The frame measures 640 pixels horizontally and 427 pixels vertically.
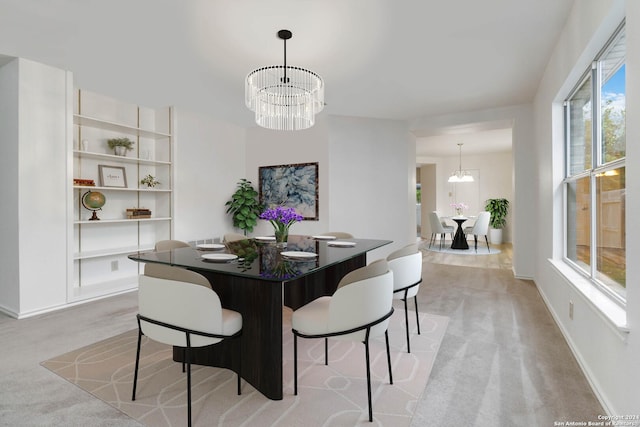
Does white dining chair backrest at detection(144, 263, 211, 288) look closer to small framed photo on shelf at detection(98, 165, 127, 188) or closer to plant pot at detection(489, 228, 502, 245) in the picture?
small framed photo on shelf at detection(98, 165, 127, 188)

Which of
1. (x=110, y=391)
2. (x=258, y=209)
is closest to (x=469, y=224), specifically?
(x=258, y=209)

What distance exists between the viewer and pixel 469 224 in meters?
9.69

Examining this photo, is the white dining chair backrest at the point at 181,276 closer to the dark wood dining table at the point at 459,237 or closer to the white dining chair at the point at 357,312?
the white dining chair at the point at 357,312

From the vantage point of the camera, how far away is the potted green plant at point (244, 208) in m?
5.94

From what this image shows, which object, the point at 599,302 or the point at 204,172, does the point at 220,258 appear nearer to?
the point at 599,302

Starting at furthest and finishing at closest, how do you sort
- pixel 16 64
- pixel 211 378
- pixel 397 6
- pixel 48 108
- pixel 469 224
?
pixel 469 224, pixel 48 108, pixel 16 64, pixel 397 6, pixel 211 378

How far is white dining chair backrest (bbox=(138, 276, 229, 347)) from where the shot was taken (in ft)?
5.39

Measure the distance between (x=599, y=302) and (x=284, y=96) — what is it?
292 centimetres

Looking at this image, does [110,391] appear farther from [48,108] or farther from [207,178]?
[207,178]

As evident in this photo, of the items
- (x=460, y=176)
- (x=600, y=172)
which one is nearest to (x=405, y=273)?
(x=600, y=172)

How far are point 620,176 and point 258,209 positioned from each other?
198 inches

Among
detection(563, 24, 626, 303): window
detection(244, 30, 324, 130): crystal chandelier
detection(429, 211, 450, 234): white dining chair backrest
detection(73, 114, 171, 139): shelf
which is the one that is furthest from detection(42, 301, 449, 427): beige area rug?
detection(429, 211, 450, 234): white dining chair backrest

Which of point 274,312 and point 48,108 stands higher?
point 48,108

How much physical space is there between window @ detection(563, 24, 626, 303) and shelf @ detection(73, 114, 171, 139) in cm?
492
